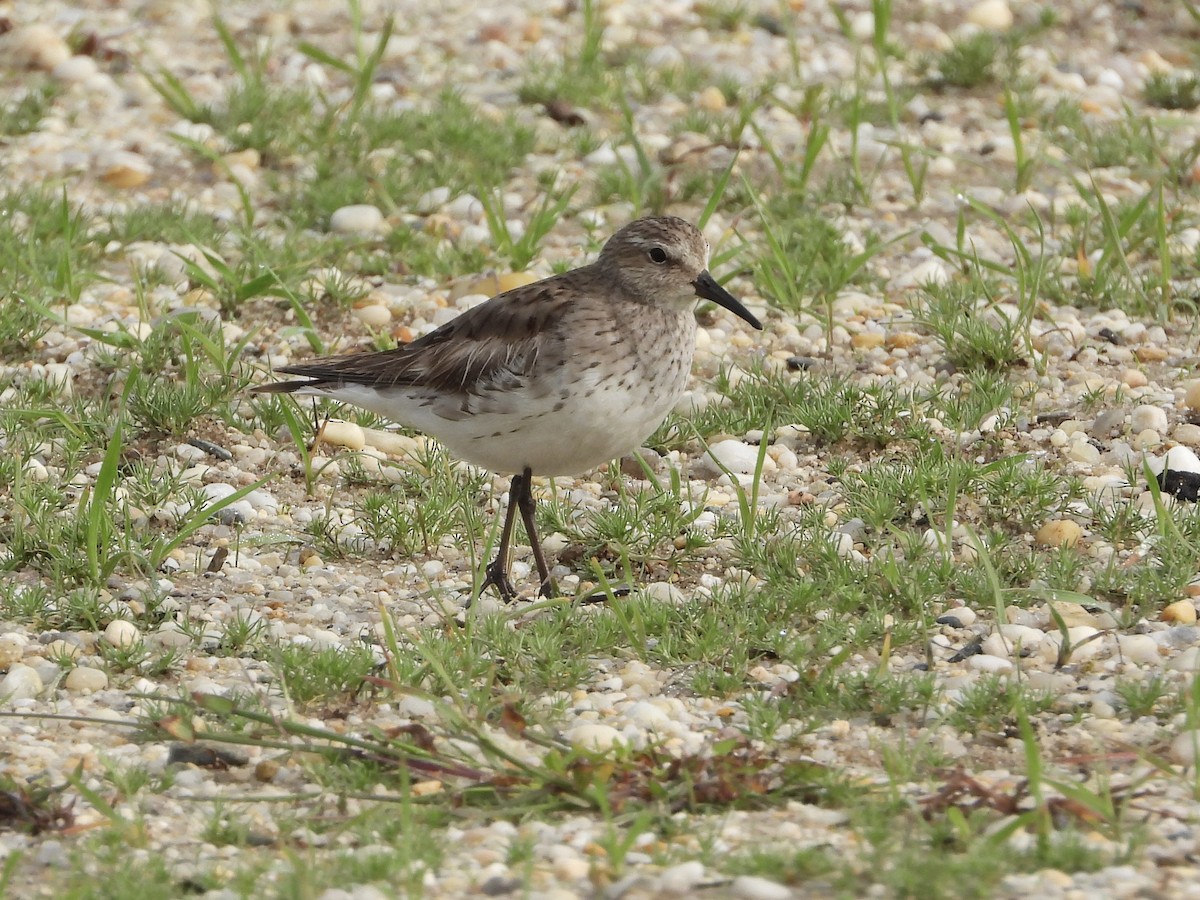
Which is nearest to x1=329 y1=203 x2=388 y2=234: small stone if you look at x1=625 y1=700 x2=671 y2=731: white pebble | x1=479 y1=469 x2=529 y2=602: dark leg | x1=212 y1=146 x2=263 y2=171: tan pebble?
x1=212 y1=146 x2=263 y2=171: tan pebble

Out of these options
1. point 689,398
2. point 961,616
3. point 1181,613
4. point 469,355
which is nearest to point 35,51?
point 689,398

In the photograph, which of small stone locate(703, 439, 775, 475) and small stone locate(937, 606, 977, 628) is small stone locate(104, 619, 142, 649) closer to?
small stone locate(703, 439, 775, 475)

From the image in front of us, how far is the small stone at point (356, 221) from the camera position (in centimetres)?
948

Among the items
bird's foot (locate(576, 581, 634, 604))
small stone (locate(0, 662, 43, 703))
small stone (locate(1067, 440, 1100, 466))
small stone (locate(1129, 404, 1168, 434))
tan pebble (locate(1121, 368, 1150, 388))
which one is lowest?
small stone (locate(0, 662, 43, 703))

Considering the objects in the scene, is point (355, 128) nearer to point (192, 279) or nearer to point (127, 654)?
point (192, 279)

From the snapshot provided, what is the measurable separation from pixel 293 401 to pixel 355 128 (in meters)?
3.32

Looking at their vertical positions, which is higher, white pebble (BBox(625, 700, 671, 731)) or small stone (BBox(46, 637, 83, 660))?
white pebble (BBox(625, 700, 671, 731))

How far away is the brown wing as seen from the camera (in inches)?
258

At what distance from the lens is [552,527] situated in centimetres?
704

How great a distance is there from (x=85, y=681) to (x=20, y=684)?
20 cm

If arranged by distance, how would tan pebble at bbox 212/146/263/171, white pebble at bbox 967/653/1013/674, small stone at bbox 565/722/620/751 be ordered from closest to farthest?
small stone at bbox 565/722/620/751, white pebble at bbox 967/653/1013/674, tan pebble at bbox 212/146/263/171

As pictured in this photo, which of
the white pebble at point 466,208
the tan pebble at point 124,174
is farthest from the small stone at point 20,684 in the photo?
the tan pebble at point 124,174

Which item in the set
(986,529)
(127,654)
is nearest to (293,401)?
(127,654)

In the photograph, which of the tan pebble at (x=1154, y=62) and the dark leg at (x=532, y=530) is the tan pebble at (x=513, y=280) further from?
the tan pebble at (x=1154, y=62)
